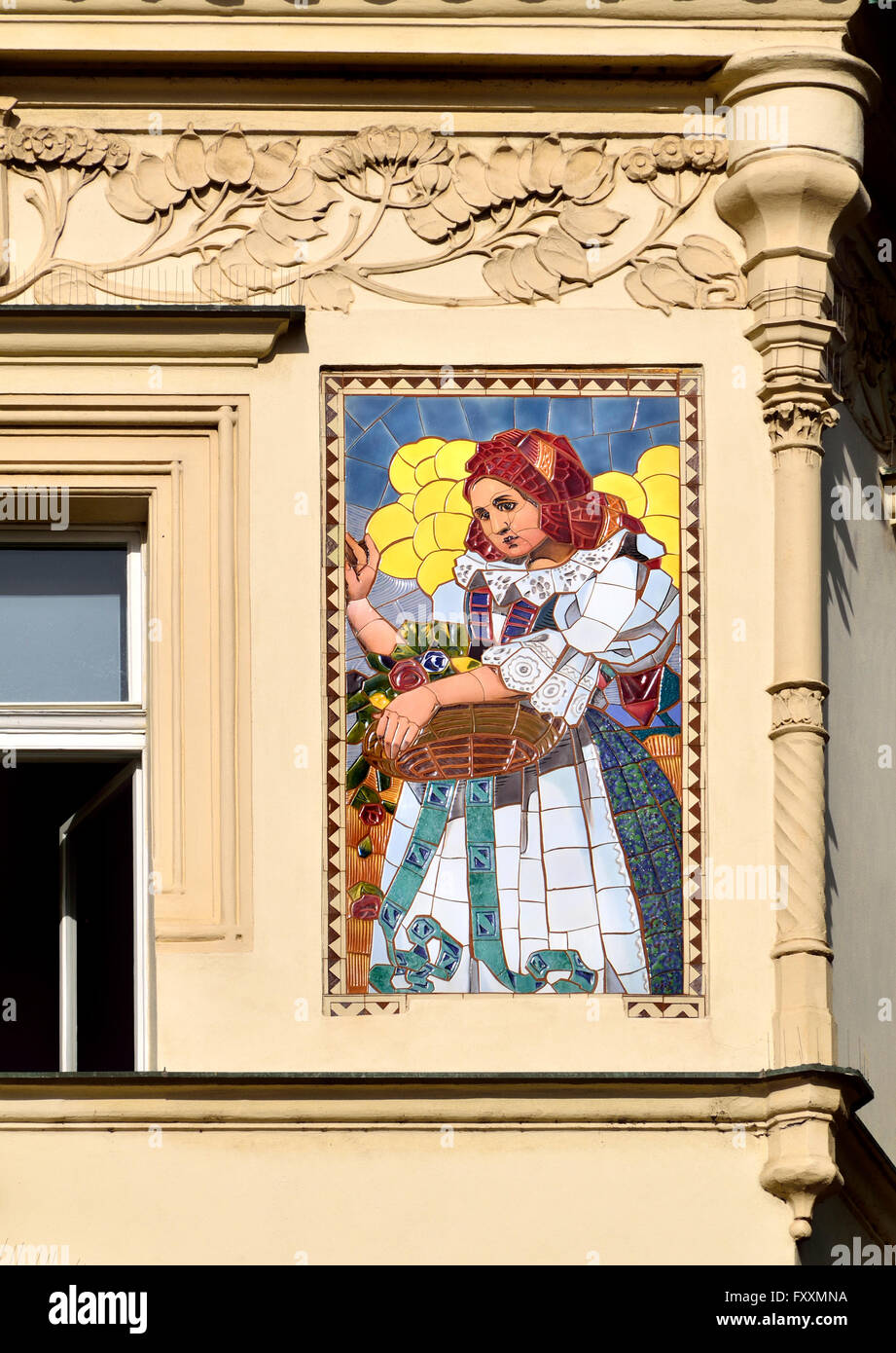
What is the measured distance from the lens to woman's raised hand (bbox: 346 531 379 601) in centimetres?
1243

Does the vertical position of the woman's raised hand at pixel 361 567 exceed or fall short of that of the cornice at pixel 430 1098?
it exceeds it

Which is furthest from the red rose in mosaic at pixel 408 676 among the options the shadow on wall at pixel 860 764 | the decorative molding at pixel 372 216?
the shadow on wall at pixel 860 764

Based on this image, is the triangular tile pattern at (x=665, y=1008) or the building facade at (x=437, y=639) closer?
the building facade at (x=437, y=639)

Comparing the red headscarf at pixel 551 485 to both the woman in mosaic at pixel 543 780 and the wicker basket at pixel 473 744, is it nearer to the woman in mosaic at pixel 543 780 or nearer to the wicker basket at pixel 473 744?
the woman in mosaic at pixel 543 780

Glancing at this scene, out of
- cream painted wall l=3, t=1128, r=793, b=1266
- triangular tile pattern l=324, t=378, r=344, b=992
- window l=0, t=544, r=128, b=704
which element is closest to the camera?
cream painted wall l=3, t=1128, r=793, b=1266

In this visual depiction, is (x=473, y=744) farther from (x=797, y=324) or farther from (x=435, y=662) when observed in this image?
(x=797, y=324)

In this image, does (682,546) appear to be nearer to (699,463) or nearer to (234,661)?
(699,463)

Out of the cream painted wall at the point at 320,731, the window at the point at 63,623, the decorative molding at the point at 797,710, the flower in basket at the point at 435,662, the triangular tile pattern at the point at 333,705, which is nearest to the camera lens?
the cream painted wall at the point at 320,731

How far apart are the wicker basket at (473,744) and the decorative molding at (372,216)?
57.3 inches

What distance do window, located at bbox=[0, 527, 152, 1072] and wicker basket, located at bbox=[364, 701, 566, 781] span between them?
0.94 metres

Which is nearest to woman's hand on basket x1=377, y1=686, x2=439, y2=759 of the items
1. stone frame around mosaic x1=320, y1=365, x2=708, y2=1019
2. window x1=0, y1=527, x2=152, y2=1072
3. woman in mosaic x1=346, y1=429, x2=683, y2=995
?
woman in mosaic x1=346, y1=429, x2=683, y2=995

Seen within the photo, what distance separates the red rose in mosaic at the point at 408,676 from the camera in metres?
12.4

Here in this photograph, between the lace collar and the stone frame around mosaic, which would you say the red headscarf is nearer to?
the lace collar

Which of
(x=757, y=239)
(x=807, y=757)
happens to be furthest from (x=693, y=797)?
(x=757, y=239)
